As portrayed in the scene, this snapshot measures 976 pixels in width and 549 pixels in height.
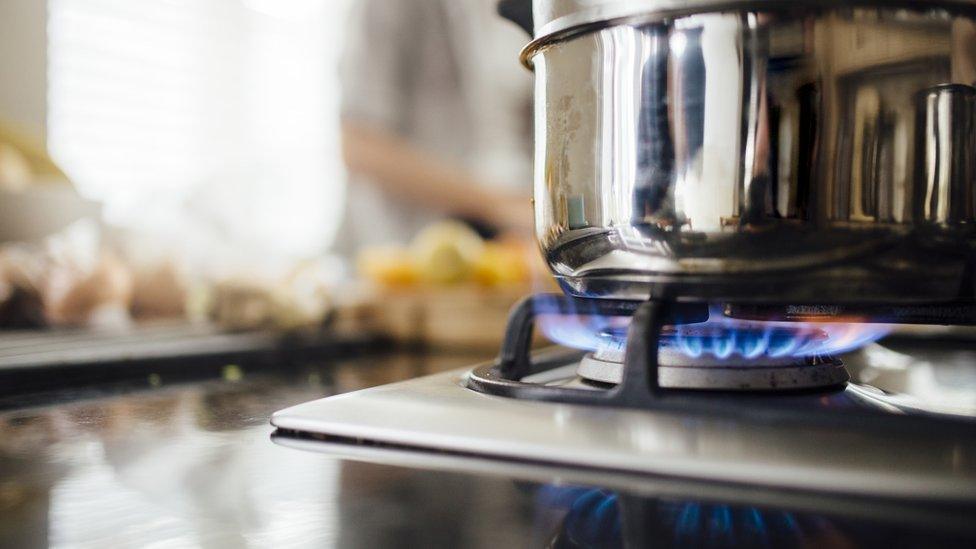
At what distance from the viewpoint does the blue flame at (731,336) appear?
15.6 inches

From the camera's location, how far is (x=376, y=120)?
2.12 metres

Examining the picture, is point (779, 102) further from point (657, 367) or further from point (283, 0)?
point (283, 0)

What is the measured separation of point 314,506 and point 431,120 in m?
2.06

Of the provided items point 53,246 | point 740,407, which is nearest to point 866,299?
point 740,407

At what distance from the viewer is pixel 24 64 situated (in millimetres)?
1490

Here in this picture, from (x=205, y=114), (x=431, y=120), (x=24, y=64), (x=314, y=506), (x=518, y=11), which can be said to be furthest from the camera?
(x=431, y=120)

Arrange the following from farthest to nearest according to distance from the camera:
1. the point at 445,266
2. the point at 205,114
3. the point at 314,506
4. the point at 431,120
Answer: the point at 431,120 < the point at 205,114 < the point at 445,266 < the point at 314,506

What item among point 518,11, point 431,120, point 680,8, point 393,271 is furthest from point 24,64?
point 680,8

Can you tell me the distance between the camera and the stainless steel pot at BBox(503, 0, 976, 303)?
344 millimetres

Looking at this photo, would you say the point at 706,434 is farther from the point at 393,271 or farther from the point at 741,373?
the point at 393,271

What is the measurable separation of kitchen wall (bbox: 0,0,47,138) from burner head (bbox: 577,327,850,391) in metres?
1.48

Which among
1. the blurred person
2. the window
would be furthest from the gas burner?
the blurred person

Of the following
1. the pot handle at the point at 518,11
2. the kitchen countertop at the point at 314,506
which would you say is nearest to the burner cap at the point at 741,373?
the kitchen countertop at the point at 314,506

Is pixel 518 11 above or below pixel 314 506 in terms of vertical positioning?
above
